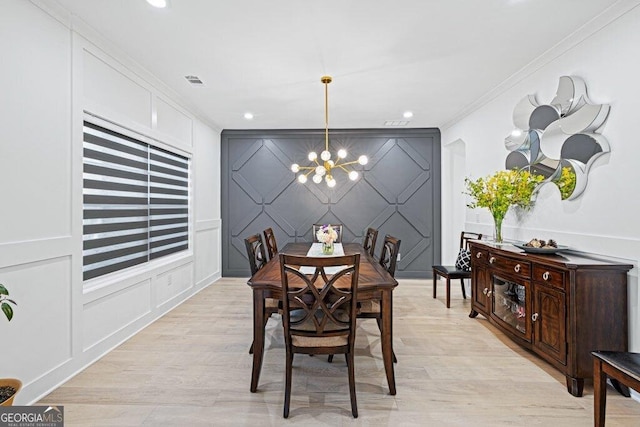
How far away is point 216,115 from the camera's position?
15.9 ft

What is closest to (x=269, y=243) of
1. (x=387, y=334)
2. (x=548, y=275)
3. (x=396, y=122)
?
(x=387, y=334)

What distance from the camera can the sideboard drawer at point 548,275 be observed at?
2.26 m

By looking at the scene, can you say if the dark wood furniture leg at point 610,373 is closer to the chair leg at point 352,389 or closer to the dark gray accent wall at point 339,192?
the chair leg at point 352,389

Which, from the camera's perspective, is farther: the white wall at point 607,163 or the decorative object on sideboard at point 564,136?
the decorative object on sideboard at point 564,136

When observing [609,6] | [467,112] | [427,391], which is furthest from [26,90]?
[467,112]

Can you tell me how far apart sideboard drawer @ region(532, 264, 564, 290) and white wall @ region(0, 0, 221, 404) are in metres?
3.43

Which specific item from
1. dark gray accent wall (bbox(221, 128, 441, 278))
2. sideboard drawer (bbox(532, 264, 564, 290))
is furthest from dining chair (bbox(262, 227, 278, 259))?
sideboard drawer (bbox(532, 264, 564, 290))

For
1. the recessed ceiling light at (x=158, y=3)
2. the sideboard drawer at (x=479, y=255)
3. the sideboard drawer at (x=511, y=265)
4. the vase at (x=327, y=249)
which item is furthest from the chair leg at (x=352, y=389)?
the recessed ceiling light at (x=158, y=3)

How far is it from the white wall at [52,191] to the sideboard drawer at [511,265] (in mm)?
3435

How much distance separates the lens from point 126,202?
3.17m

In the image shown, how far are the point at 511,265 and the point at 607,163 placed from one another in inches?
39.9

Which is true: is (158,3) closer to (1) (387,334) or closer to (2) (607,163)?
(1) (387,334)

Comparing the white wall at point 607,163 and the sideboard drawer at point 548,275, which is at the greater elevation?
the white wall at point 607,163

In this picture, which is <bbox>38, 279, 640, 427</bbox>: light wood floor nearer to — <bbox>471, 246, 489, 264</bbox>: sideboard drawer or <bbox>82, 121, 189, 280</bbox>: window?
<bbox>471, 246, 489, 264</bbox>: sideboard drawer
